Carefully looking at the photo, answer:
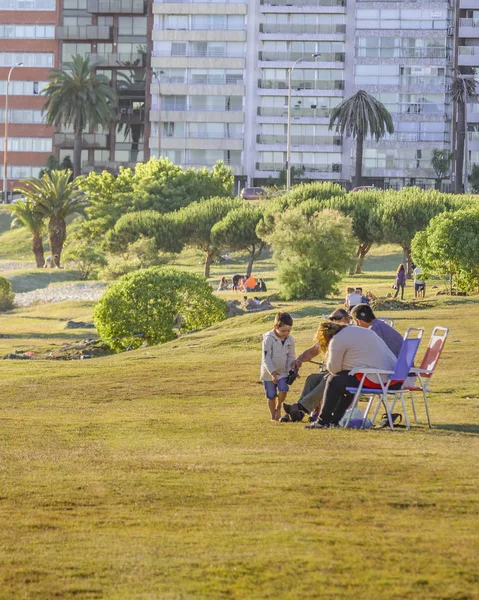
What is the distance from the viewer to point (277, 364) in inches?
570

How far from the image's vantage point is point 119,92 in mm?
121188

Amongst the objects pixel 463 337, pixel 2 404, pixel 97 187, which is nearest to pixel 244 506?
pixel 2 404

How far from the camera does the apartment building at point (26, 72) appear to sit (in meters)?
126

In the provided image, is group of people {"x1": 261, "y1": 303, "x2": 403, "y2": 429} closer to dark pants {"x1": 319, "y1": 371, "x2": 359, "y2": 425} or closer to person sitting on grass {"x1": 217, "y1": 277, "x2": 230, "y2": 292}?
dark pants {"x1": 319, "y1": 371, "x2": 359, "y2": 425}

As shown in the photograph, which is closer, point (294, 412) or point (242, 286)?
point (294, 412)

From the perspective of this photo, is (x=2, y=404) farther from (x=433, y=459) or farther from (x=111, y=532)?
(x=111, y=532)

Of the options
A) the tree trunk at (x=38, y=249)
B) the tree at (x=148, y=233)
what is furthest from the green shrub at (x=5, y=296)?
the tree trunk at (x=38, y=249)

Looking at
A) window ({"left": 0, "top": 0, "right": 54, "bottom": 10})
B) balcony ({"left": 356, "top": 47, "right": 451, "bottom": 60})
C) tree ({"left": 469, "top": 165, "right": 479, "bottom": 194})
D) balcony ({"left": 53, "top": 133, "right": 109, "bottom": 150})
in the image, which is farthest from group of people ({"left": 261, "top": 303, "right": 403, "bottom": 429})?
window ({"left": 0, "top": 0, "right": 54, "bottom": 10})

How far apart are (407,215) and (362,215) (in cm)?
286

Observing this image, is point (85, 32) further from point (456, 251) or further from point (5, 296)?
point (456, 251)

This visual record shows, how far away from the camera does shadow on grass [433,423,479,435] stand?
12.7 metres

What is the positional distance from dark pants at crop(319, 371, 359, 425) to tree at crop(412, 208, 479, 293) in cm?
3170

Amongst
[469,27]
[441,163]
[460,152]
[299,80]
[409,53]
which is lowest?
[441,163]

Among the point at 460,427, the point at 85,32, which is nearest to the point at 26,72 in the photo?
the point at 85,32
